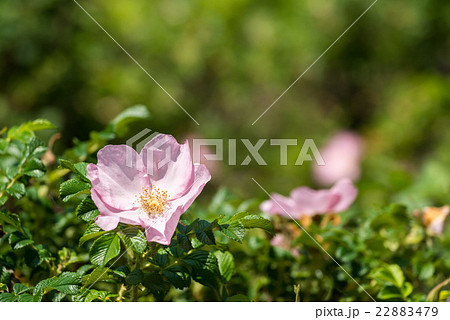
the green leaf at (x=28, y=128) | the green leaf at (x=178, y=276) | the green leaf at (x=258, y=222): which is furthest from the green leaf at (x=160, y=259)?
the green leaf at (x=28, y=128)

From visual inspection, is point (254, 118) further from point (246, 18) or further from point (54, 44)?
point (54, 44)

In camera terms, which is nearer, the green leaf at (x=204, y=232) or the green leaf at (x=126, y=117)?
the green leaf at (x=204, y=232)

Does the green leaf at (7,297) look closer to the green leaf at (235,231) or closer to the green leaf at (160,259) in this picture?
the green leaf at (160,259)

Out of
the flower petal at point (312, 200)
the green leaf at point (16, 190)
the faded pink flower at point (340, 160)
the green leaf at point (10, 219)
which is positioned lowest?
the green leaf at point (10, 219)

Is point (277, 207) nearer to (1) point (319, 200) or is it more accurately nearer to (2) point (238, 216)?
(1) point (319, 200)

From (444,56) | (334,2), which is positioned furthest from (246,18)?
(444,56)

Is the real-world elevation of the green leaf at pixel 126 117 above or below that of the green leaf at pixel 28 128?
above

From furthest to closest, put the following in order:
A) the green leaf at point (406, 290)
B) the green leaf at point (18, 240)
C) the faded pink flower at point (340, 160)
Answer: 1. the faded pink flower at point (340, 160)
2. the green leaf at point (406, 290)
3. the green leaf at point (18, 240)
